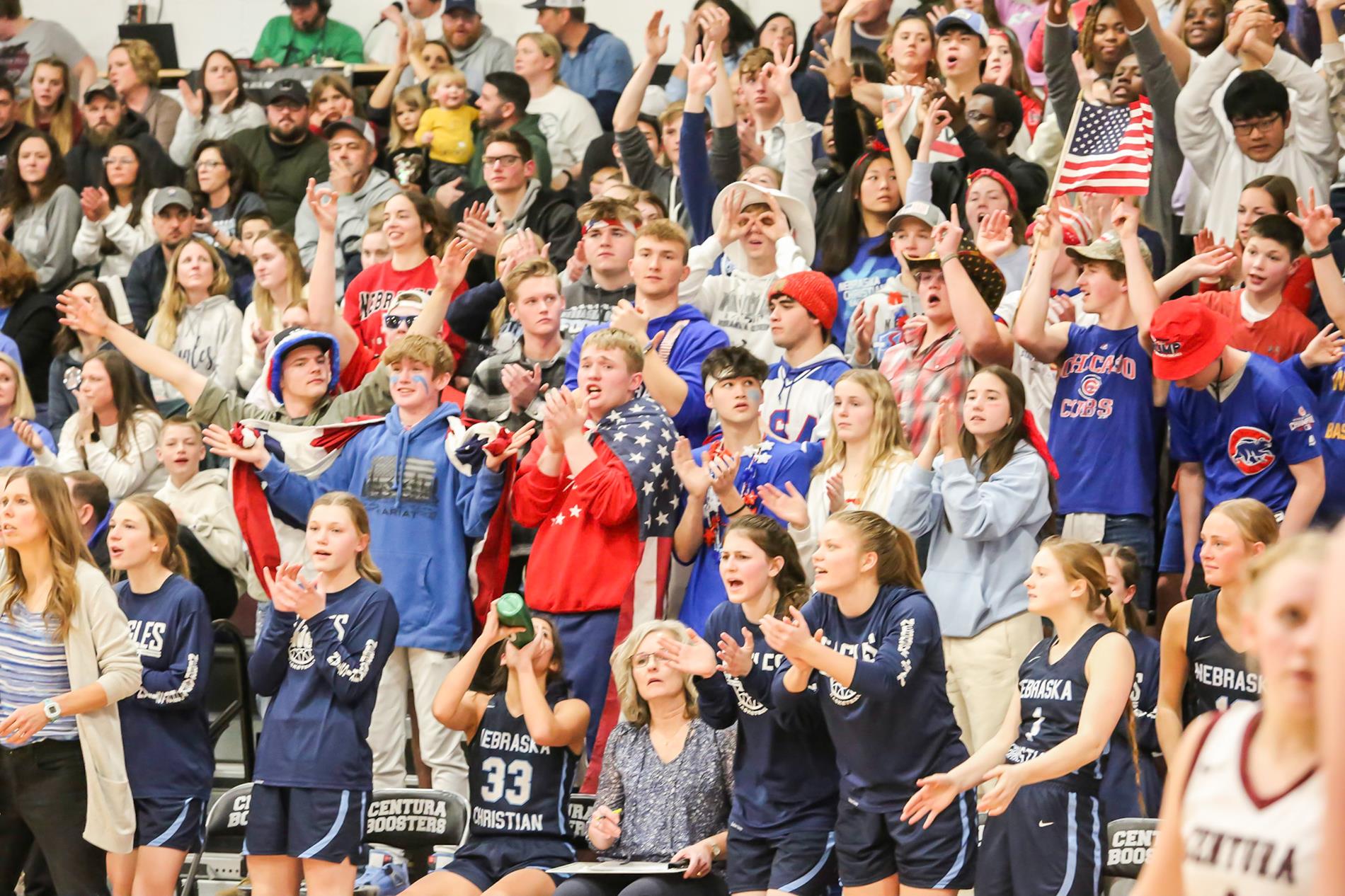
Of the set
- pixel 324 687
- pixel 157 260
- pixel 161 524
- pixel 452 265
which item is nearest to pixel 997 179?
pixel 452 265

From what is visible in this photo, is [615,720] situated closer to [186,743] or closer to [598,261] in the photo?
[186,743]

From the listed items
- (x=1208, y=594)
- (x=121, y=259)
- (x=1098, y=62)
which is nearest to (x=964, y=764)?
(x=1208, y=594)

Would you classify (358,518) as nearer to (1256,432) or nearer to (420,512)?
(420,512)

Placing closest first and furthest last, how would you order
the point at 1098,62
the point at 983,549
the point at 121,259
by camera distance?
1. the point at 983,549
2. the point at 1098,62
3. the point at 121,259

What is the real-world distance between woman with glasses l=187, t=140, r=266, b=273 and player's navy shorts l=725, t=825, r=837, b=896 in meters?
5.76

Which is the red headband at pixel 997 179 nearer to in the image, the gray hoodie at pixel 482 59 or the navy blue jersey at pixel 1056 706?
the navy blue jersey at pixel 1056 706

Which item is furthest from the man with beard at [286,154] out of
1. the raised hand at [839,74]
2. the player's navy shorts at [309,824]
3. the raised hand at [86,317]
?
the player's navy shorts at [309,824]

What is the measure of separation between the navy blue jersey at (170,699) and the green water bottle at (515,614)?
3.90 feet

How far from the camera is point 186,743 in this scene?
5.96 m

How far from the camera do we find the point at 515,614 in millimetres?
5594

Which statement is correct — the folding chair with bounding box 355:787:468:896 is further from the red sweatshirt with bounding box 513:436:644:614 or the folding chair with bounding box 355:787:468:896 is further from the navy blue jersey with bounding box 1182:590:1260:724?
the navy blue jersey with bounding box 1182:590:1260:724

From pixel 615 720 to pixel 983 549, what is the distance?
4.85 ft

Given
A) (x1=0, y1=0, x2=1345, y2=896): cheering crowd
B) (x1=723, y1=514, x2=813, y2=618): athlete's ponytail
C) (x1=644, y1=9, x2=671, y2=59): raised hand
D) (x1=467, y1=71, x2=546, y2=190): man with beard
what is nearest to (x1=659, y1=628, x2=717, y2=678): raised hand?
(x1=0, y1=0, x2=1345, y2=896): cheering crowd

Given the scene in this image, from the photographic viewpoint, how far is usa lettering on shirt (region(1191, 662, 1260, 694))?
5.17 metres
